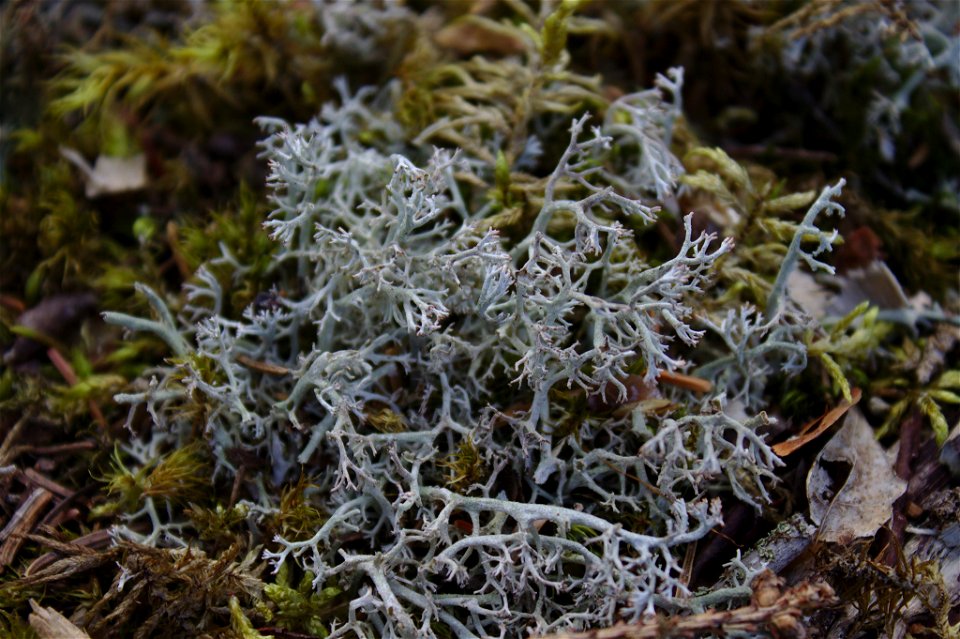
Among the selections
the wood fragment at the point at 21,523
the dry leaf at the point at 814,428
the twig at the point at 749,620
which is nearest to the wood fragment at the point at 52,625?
the wood fragment at the point at 21,523

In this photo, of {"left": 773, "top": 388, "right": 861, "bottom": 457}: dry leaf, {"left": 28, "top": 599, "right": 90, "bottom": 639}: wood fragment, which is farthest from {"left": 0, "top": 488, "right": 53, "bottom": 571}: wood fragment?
{"left": 773, "top": 388, "right": 861, "bottom": 457}: dry leaf

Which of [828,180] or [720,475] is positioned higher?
[828,180]

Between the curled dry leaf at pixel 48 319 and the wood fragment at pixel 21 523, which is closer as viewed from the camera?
the wood fragment at pixel 21 523

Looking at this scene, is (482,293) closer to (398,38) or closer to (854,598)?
(854,598)

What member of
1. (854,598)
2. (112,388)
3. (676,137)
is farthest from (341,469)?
(676,137)

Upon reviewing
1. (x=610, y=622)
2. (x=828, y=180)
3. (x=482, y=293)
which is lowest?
(x=610, y=622)

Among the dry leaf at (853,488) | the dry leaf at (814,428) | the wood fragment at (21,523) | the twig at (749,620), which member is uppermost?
the twig at (749,620)

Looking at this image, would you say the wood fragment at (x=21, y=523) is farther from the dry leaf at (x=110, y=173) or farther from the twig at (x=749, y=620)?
the twig at (x=749, y=620)
